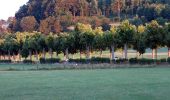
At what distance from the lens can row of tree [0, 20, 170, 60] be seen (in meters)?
74.3

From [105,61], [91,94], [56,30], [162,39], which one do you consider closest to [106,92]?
[91,94]

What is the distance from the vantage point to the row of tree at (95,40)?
244 feet

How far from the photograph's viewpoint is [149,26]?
7544cm

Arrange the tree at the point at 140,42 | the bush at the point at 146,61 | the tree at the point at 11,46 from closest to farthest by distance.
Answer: the bush at the point at 146,61 → the tree at the point at 140,42 → the tree at the point at 11,46

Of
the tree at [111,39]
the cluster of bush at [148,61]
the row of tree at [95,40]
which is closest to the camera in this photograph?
the cluster of bush at [148,61]

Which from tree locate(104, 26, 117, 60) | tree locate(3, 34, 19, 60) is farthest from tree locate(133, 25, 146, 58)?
tree locate(3, 34, 19, 60)

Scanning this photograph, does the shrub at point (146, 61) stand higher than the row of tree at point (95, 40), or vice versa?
the row of tree at point (95, 40)

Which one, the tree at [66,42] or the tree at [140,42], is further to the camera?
the tree at [66,42]

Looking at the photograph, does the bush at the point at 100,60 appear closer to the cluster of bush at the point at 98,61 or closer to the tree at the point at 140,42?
the cluster of bush at the point at 98,61

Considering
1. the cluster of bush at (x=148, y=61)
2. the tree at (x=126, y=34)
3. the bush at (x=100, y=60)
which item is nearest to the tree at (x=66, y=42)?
the bush at (x=100, y=60)

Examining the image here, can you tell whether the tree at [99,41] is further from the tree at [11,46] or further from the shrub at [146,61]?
the tree at [11,46]

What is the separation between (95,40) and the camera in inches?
3506

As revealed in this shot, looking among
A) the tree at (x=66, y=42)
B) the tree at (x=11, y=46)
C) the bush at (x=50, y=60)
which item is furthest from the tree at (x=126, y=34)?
the tree at (x=11, y=46)

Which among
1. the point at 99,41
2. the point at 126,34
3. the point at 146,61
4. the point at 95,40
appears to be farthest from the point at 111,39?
the point at 146,61
